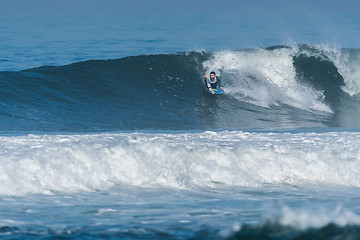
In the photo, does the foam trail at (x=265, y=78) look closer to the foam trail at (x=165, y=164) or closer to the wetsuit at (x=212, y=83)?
the wetsuit at (x=212, y=83)

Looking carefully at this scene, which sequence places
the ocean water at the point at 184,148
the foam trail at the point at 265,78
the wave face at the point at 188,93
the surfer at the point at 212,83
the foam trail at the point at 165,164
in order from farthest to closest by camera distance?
the foam trail at the point at 265,78
the surfer at the point at 212,83
the wave face at the point at 188,93
the foam trail at the point at 165,164
the ocean water at the point at 184,148

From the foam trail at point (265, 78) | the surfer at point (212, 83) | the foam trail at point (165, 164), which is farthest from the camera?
the foam trail at point (265, 78)

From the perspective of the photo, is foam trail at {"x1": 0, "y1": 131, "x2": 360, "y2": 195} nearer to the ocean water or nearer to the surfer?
the ocean water

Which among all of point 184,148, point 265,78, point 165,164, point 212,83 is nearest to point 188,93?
point 212,83

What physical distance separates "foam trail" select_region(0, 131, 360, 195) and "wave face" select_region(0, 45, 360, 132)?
3838mm

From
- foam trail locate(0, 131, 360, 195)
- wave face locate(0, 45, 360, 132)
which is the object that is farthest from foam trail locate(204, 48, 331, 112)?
foam trail locate(0, 131, 360, 195)

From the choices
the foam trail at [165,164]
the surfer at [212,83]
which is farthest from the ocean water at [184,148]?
the surfer at [212,83]

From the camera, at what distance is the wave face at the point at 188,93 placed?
45.8ft

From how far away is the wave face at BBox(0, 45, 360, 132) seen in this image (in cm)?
1396

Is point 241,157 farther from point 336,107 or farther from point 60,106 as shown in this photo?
point 336,107

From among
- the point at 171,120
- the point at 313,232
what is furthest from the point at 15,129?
the point at 313,232

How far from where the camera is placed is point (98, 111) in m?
14.8

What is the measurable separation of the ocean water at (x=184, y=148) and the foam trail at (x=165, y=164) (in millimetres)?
29

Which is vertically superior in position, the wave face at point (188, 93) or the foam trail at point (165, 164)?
the wave face at point (188, 93)
